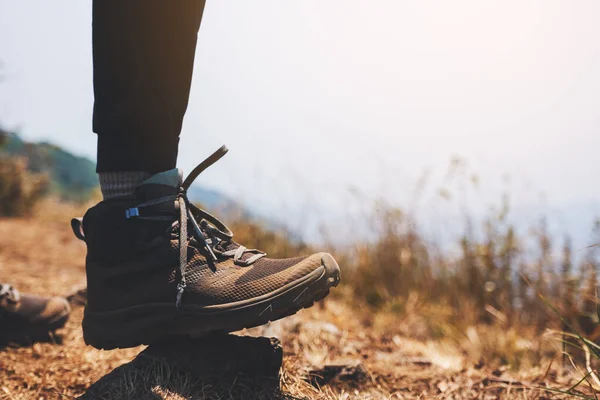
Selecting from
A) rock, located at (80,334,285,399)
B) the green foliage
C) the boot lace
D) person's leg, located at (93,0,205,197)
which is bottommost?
the green foliage

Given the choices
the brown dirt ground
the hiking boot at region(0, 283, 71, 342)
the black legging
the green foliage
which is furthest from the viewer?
the green foliage

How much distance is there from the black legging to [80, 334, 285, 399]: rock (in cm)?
52

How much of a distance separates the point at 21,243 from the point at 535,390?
4.34m

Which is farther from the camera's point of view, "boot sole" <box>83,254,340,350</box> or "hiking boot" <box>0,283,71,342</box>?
"hiking boot" <box>0,283,71,342</box>

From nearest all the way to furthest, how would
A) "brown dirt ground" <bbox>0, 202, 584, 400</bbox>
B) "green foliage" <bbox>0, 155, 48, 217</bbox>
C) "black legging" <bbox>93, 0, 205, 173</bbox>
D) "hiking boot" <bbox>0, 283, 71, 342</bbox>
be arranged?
"black legging" <bbox>93, 0, 205, 173</bbox> → "brown dirt ground" <bbox>0, 202, 584, 400</bbox> → "hiking boot" <bbox>0, 283, 71, 342</bbox> → "green foliage" <bbox>0, 155, 48, 217</bbox>

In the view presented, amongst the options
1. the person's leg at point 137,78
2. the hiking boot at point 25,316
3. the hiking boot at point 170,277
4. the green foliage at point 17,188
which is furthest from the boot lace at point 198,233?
the green foliage at point 17,188

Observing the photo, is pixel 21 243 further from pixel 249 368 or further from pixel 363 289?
pixel 249 368

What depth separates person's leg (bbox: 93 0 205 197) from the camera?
4.29ft

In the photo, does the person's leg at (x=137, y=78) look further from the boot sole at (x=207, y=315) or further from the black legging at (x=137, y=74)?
the boot sole at (x=207, y=315)

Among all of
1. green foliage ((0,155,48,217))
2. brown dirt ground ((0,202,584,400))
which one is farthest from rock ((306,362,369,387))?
green foliage ((0,155,48,217))

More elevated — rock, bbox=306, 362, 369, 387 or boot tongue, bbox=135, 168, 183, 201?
boot tongue, bbox=135, 168, 183, 201

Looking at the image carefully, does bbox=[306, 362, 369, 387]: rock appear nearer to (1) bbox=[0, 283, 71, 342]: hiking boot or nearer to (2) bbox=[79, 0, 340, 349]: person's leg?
(2) bbox=[79, 0, 340, 349]: person's leg

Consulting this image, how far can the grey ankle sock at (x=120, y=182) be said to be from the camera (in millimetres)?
1376

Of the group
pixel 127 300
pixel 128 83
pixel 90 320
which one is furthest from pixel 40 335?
pixel 128 83
